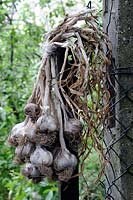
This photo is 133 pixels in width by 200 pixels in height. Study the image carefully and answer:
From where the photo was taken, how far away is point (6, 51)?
4.64 meters

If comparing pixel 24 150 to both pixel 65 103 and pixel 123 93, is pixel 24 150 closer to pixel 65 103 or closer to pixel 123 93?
pixel 65 103

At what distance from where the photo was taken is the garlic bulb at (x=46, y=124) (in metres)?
1.02

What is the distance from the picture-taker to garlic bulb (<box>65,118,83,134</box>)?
1.05m

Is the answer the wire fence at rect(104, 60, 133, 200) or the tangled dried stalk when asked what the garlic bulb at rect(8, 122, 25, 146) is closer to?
the tangled dried stalk

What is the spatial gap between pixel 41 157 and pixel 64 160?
0.05m

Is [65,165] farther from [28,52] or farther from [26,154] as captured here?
[28,52]

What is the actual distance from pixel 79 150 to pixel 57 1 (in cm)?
341

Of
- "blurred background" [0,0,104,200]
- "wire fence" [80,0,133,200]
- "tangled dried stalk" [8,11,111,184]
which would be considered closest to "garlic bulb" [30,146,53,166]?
"tangled dried stalk" [8,11,111,184]

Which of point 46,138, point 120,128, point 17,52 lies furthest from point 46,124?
point 17,52

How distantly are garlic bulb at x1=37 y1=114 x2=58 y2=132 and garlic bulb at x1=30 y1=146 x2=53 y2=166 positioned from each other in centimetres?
5

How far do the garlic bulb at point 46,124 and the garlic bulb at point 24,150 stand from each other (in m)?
0.06

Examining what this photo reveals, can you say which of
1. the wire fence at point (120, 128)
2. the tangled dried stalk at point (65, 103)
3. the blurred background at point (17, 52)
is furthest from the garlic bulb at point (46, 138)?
the blurred background at point (17, 52)

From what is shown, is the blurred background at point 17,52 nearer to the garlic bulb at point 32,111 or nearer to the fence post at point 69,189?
the fence post at point 69,189

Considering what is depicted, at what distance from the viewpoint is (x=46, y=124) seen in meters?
1.03
